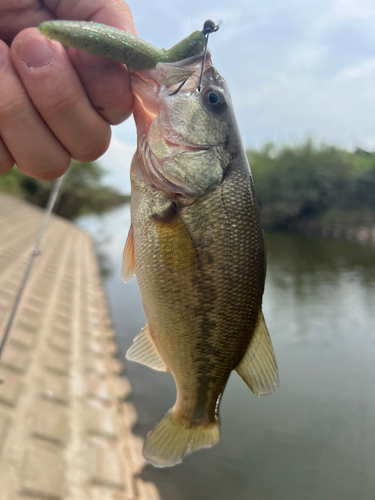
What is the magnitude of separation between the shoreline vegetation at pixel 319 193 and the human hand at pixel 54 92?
107 feet

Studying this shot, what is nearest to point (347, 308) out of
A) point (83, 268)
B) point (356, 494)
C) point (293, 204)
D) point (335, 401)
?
point (335, 401)

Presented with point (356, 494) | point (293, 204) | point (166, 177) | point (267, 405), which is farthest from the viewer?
point (293, 204)

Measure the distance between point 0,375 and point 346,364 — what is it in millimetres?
8095

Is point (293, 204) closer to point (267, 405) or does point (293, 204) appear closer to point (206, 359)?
point (267, 405)

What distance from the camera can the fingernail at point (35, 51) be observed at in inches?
50.5

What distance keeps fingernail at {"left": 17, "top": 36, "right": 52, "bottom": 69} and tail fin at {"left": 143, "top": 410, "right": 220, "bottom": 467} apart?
1664 millimetres

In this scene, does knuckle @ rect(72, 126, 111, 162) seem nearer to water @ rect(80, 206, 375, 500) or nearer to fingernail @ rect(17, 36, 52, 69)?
fingernail @ rect(17, 36, 52, 69)

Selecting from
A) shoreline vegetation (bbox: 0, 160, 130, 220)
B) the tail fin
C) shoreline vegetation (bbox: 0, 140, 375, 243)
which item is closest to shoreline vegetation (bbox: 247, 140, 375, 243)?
shoreline vegetation (bbox: 0, 140, 375, 243)

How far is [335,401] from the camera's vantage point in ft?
26.1

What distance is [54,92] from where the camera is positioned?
138cm

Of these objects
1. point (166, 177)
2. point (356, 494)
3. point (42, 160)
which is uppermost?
point (166, 177)

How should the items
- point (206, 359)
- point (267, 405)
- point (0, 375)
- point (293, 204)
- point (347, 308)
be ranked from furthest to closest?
point (293, 204) < point (347, 308) < point (267, 405) < point (0, 375) < point (206, 359)

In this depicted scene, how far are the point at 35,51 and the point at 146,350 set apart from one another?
1322 millimetres

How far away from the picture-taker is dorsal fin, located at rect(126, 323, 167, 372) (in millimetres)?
1750
